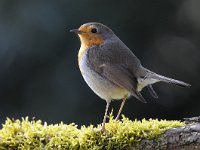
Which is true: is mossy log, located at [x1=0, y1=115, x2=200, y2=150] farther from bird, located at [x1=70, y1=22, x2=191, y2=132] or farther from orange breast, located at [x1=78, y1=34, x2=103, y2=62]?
orange breast, located at [x1=78, y1=34, x2=103, y2=62]

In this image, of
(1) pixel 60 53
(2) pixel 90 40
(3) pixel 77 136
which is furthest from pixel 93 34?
(3) pixel 77 136

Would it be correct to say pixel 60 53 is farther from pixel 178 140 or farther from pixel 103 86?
pixel 178 140

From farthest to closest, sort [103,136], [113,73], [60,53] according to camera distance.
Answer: [60,53] → [113,73] → [103,136]

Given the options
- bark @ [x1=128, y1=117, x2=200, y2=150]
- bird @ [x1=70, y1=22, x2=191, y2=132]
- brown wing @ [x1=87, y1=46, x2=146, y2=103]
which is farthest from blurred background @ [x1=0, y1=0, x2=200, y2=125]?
bark @ [x1=128, y1=117, x2=200, y2=150]

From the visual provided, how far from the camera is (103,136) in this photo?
5020mm

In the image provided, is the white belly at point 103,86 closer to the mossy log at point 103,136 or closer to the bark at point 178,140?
the mossy log at point 103,136

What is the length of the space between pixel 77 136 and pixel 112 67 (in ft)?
3.08

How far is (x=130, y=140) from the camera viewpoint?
490 centimetres

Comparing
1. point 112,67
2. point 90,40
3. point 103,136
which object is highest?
point 90,40

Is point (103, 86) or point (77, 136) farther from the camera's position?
point (103, 86)

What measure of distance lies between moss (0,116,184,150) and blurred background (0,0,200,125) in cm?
197

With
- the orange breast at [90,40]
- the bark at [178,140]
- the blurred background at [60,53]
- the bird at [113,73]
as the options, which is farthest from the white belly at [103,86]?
the blurred background at [60,53]

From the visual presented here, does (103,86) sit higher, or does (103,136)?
(103,86)

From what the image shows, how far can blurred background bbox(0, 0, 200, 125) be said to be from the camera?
706 centimetres
